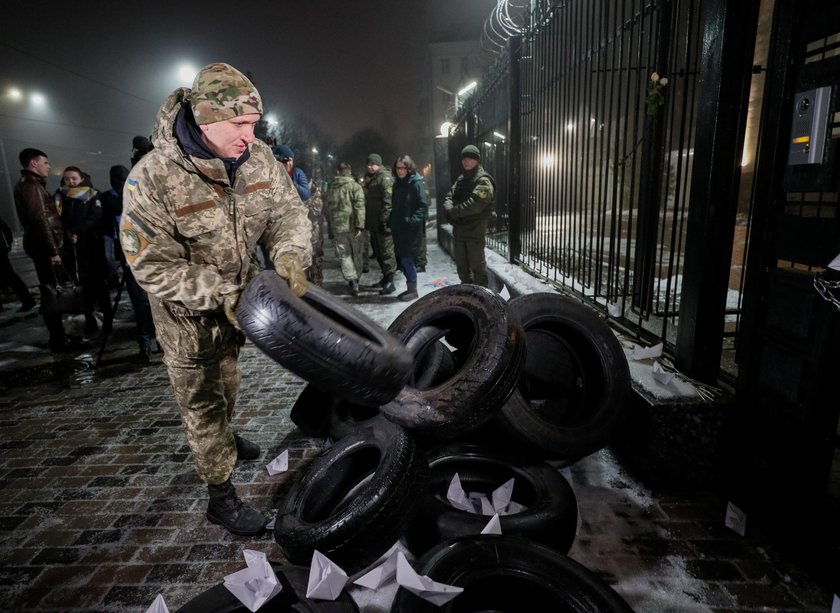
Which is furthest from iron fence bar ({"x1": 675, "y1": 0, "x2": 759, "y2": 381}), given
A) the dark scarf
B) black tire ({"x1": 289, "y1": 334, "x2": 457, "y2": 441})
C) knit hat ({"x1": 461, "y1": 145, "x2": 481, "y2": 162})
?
knit hat ({"x1": 461, "y1": 145, "x2": 481, "y2": 162})

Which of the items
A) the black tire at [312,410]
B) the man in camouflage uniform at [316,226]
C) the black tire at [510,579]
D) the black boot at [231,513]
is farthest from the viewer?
the man in camouflage uniform at [316,226]

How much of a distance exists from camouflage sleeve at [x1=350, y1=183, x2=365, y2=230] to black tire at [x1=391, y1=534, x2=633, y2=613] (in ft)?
25.7

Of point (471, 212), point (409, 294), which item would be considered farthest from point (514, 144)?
point (409, 294)

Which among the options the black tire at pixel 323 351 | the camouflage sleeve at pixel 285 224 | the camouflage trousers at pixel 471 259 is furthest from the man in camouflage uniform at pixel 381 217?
the black tire at pixel 323 351

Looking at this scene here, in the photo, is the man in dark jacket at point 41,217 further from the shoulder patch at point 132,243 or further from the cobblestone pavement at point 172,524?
the shoulder patch at point 132,243

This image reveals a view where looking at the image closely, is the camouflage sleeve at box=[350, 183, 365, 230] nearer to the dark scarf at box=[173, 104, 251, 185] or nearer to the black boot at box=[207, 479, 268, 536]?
the dark scarf at box=[173, 104, 251, 185]

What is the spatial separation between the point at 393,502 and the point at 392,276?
7.13m

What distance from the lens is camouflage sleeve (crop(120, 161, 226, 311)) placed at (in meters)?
2.37

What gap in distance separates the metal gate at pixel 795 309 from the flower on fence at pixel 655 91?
56.5 inches

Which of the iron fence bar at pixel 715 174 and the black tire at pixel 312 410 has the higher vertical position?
the iron fence bar at pixel 715 174

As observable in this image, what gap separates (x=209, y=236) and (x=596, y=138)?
13.9 feet

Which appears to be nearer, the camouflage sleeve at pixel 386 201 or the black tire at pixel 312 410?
the black tire at pixel 312 410

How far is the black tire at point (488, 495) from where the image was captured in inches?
92.5

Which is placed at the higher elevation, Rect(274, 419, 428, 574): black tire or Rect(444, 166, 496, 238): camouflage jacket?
Rect(444, 166, 496, 238): camouflage jacket
